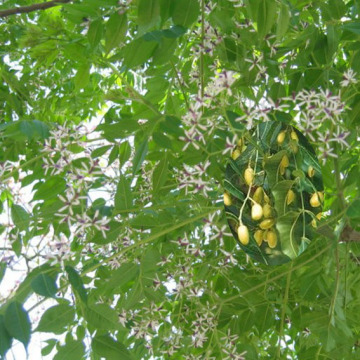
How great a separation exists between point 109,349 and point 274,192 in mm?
285

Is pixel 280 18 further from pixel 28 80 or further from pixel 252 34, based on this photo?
pixel 28 80

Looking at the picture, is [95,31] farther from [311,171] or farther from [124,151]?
[311,171]

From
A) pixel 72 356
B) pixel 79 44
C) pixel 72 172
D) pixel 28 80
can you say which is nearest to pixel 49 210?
pixel 72 172

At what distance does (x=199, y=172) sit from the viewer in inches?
29.5

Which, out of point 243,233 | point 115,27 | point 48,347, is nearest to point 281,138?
point 243,233

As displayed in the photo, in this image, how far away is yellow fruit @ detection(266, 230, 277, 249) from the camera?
24.2 inches

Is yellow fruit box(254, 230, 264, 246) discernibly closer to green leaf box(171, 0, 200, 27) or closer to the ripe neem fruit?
the ripe neem fruit

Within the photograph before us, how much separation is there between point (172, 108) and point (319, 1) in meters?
0.30

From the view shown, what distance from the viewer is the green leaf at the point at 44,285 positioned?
0.63 meters

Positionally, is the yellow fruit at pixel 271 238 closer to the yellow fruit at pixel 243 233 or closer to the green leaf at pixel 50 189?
the yellow fruit at pixel 243 233

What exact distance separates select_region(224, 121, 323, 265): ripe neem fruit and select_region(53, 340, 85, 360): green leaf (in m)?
0.26

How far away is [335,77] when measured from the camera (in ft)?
2.97

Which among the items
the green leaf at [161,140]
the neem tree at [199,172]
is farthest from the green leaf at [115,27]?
the green leaf at [161,140]

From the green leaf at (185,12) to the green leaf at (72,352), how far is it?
1.30 ft
